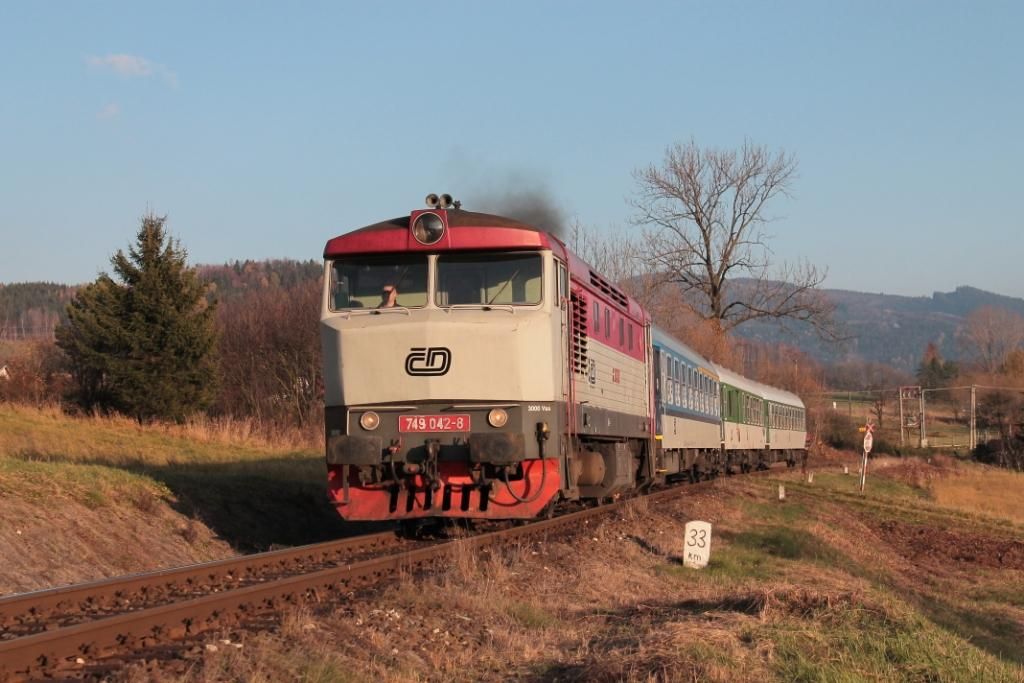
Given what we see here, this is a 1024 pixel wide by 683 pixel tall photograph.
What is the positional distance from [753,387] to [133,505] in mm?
29382

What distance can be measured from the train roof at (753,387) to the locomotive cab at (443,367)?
67.7ft

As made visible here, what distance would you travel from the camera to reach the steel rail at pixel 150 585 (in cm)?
857

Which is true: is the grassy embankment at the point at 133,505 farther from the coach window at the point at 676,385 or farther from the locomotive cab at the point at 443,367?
the coach window at the point at 676,385

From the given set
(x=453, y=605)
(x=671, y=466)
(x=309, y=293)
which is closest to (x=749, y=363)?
(x=309, y=293)

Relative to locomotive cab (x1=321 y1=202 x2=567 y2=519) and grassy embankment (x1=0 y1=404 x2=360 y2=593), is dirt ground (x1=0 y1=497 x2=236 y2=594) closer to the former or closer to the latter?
grassy embankment (x1=0 y1=404 x2=360 y2=593)

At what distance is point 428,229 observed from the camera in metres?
Answer: 13.1

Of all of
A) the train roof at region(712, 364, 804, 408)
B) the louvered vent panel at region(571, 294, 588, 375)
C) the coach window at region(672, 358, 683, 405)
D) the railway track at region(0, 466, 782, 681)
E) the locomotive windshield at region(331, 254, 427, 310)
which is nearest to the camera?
the railway track at region(0, 466, 782, 681)

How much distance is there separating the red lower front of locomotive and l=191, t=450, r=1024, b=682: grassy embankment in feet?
2.02

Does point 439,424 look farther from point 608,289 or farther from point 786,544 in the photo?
point 786,544

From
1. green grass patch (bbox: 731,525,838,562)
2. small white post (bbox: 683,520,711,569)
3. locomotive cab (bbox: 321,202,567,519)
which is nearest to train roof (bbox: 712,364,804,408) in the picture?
green grass patch (bbox: 731,525,838,562)

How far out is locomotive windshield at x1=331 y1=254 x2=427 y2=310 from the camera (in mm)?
13211

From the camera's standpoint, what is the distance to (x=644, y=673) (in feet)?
21.6

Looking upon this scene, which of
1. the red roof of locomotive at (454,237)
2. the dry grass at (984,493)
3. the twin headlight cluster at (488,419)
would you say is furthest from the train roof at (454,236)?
the dry grass at (984,493)

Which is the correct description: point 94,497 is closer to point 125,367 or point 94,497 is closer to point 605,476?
point 605,476
